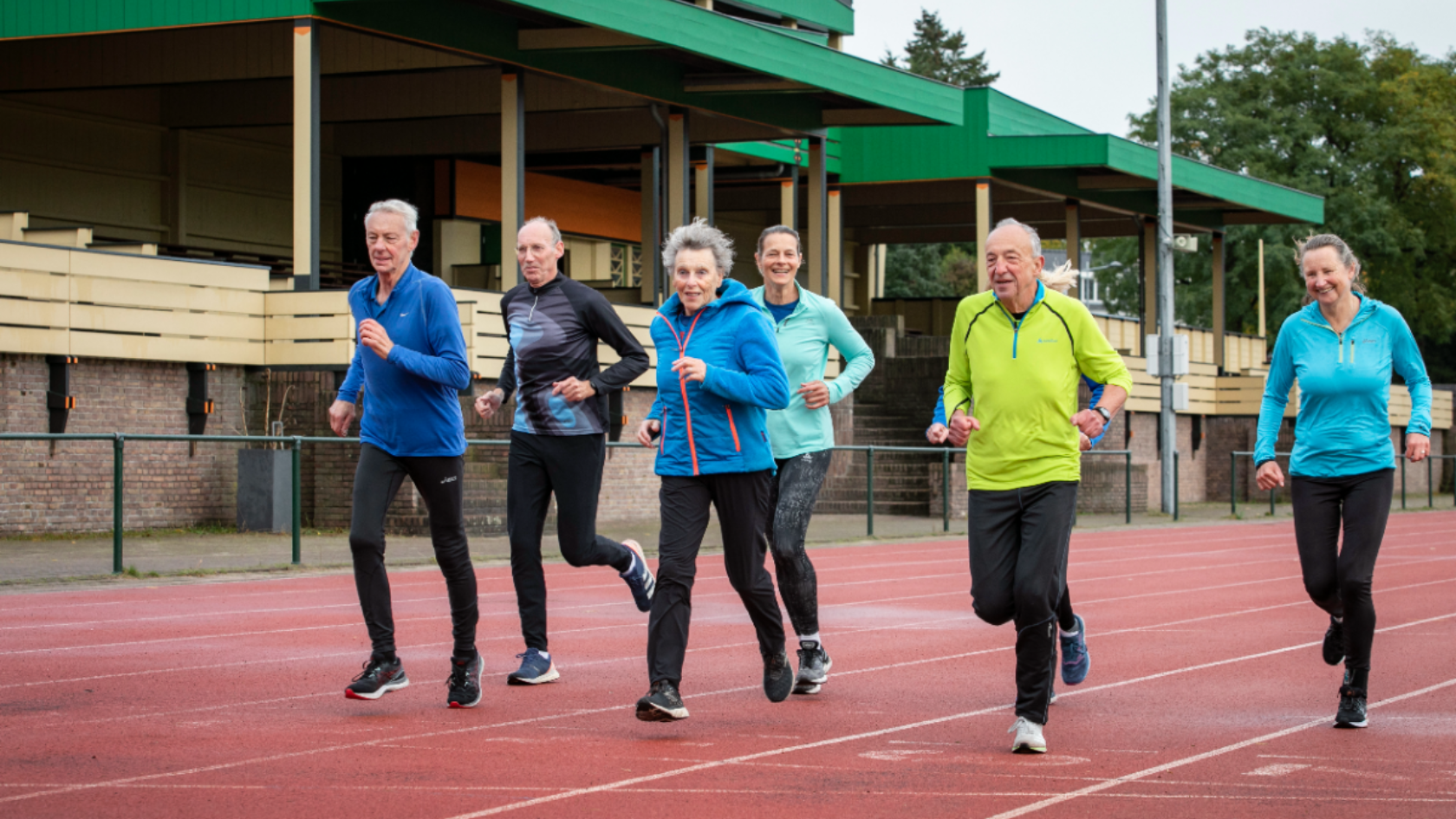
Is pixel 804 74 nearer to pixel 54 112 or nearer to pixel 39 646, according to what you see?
pixel 54 112

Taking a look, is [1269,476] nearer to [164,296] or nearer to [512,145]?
[164,296]

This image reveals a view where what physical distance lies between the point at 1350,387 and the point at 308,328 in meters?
15.1

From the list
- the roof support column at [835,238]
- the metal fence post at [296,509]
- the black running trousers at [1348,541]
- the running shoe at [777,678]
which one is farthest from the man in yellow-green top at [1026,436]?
the roof support column at [835,238]

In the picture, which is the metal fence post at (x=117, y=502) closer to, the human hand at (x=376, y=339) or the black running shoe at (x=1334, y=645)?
the human hand at (x=376, y=339)

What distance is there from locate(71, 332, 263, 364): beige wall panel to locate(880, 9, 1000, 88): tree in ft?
A: 271

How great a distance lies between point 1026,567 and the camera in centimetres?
666

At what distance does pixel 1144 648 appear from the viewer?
10.3 metres

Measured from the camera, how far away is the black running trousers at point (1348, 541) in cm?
742

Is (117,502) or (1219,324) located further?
(1219,324)

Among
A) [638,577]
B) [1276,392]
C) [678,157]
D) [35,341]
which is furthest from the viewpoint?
[678,157]

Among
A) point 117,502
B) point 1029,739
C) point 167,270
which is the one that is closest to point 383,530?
point 1029,739

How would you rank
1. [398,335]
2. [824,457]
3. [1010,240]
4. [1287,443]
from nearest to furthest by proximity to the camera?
[1010,240] < [398,335] < [824,457] < [1287,443]

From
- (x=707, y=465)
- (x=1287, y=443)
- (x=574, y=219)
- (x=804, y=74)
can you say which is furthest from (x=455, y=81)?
(x=707, y=465)

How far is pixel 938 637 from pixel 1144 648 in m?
1.21
